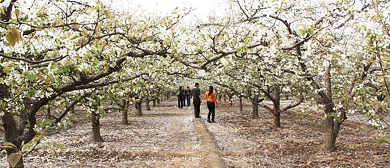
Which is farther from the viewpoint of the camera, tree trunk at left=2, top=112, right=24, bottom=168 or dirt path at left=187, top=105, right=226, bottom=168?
dirt path at left=187, top=105, right=226, bottom=168

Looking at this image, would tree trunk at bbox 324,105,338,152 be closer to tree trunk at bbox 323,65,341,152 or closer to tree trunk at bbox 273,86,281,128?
tree trunk at bbox 323,65,341,152

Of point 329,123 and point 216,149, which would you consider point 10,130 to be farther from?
point 329,123

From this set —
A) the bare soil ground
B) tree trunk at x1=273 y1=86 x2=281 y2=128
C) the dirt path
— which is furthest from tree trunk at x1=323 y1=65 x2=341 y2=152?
tree trunk at x1=273 y1=86 x2=281 y2=128

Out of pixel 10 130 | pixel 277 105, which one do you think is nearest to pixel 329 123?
pixel 277 105

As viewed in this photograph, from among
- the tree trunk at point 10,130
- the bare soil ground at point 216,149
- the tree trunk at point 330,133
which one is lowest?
the bare soil ground at point 216,149

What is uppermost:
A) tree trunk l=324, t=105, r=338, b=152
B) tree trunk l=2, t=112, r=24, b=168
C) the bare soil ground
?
tree trunk l=2, t=112, r=24, b=168

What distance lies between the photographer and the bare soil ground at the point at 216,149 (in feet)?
35.1

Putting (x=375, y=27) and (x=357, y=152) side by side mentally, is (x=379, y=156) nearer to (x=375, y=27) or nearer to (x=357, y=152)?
(x=357, y=152)

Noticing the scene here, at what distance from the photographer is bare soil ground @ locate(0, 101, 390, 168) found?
1070 cm

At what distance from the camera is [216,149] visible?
12.4 m

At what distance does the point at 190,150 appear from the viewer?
40.8ft

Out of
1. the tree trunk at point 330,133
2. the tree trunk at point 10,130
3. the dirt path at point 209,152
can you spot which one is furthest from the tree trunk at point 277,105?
the tree trunk at point 10,130

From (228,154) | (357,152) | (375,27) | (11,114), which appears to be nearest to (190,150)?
(228,154)

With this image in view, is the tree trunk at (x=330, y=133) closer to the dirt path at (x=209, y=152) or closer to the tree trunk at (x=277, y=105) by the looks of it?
the dirt path at (x=209, y=152)
